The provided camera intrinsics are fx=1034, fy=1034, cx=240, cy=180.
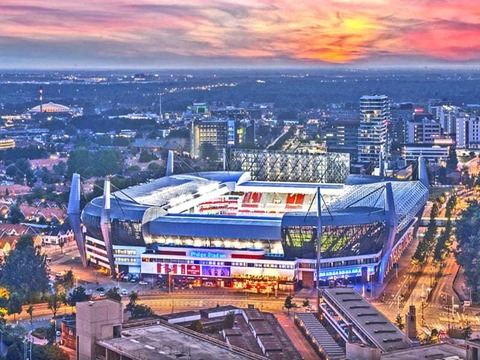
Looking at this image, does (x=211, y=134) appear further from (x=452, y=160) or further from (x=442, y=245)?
(x=442, y=245)

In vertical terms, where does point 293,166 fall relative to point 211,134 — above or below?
below

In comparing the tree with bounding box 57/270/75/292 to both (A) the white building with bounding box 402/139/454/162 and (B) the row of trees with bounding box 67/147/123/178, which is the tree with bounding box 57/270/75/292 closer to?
(B) the row of trees with bounding box 67/147/123/178

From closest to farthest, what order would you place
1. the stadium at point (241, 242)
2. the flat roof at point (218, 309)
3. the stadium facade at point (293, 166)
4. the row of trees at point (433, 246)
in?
1. the flat roof at point (218, 309)
2. the stadium at point (241, 242)
3. the row of trees at point (433, 246)
4. the stadium facade at point (293, 166)

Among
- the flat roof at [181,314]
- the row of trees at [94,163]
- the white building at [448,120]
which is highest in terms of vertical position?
the white building at [448,120]

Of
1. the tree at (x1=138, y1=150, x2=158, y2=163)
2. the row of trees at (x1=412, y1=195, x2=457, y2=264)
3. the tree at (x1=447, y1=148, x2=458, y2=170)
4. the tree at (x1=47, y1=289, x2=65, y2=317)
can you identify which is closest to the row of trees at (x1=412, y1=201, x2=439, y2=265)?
the row of trees at (x1=412, y1=195, x2=457, y2=264)

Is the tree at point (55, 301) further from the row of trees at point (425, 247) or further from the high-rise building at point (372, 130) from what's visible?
the high-rise building at point (372, 130)

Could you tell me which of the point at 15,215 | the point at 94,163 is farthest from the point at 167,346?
the point at 94,163

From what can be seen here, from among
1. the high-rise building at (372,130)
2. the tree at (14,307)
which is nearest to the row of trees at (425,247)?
the tree at (14,307)
